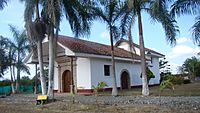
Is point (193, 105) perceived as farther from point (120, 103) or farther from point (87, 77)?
point (87, 77)

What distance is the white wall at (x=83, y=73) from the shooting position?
26.1 m

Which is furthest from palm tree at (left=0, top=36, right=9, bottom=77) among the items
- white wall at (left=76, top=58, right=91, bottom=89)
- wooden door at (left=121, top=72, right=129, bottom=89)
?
wooden door at (left=121, top=72, right=129, bottom=89)

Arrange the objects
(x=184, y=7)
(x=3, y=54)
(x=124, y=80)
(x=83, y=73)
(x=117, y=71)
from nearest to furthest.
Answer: (x=184, y=7), (x=83, y=73), (x=117, y=71), (x=124, y=80), (x=3, y=54)

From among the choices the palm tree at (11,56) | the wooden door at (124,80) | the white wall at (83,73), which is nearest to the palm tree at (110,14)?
the white wall at (83,73)

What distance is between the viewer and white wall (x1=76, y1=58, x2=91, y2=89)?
2612cm

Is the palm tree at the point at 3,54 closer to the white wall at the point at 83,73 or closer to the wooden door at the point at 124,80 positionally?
the white wall at the point at 83,73

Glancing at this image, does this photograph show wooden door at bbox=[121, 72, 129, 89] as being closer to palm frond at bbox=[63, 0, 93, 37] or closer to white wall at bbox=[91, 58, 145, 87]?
white wall at bbox=[91, 58, 145, 87]

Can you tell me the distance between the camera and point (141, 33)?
1822cm

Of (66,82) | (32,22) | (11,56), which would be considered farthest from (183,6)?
(11,56)

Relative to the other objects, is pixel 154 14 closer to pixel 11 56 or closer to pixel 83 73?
pixel 83 73

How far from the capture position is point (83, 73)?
26516 mm

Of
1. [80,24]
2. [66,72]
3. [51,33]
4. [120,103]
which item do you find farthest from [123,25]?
[66,72]

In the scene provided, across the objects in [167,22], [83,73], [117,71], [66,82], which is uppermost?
[167,22]

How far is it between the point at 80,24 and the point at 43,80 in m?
4.61
